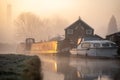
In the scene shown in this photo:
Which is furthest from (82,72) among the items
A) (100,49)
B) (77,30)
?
(77,30)

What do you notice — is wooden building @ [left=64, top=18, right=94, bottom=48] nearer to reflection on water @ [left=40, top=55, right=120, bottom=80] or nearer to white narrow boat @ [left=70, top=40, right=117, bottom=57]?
white narrow boat @ [left=70, top=40, right=117, bottom=57]

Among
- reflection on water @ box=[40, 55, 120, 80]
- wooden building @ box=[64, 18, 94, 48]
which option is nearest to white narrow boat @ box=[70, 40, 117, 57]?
reflection on water @ box=[40, 55, 120, 80]

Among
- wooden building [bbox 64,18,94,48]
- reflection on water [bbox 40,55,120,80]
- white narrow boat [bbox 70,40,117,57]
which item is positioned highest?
wooden building [bbox 64,18,94,48]

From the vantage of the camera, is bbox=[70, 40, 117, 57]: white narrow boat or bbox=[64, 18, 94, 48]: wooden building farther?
bbox=[64, 18, 94, 48]: wooden building

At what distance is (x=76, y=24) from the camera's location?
235ft

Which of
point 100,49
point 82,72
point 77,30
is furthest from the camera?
point 77,30

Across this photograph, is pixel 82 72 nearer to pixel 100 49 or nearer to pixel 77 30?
pixel 100 49

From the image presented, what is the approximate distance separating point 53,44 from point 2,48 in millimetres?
27934

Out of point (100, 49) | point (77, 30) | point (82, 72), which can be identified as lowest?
point (82, 72)

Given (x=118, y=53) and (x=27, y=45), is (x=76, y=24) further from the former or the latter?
(x=118, y=53)

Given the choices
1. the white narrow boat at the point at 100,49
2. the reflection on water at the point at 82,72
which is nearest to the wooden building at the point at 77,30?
the white narrow boat at the point at 100,49

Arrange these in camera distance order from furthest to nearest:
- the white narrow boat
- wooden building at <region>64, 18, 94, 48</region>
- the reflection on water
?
wooden building at <region>64, 18, 94, 48</region> < the white narrow boat < the reflection on water

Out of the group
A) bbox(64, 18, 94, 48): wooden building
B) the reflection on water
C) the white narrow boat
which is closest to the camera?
the reflection on water

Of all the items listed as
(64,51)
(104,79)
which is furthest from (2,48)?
(104,79)
